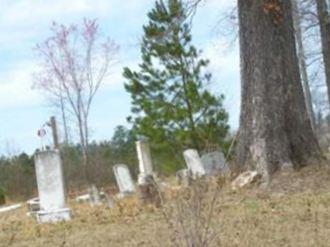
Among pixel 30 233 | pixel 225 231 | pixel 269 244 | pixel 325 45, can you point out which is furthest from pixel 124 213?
pixel 325 45

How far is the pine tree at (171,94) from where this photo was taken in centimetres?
2814

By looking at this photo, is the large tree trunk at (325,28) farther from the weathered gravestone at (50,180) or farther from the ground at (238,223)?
the weathered gravestone at (50,180)

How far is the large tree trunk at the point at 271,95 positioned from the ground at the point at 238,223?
56cm

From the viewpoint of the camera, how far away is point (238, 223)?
Answer: 9.62 meters

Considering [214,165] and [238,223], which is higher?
[214,165]

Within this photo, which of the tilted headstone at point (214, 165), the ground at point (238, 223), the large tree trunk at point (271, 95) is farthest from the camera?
the large tree trunk at point (271, 95)

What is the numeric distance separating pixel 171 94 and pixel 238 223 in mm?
19591

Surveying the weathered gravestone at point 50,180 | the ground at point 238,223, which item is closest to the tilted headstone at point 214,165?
the ground at point 238,223

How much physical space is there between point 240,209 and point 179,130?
17.0m

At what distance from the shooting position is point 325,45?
2470 cm

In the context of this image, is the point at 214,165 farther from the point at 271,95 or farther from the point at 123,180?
the point at 123,180

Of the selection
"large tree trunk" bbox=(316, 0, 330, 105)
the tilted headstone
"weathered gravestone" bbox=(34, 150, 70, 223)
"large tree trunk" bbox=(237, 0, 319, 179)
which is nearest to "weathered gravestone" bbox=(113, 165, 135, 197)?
the tilted headstone

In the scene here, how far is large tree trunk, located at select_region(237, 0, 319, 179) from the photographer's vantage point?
14141 mm

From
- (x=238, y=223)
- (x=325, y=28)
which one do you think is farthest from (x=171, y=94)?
(x=238, y=223)
